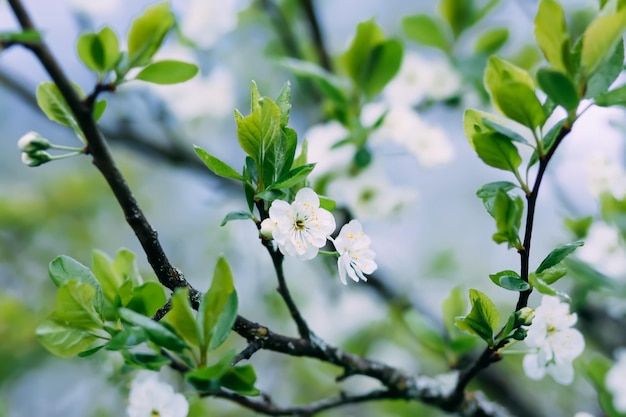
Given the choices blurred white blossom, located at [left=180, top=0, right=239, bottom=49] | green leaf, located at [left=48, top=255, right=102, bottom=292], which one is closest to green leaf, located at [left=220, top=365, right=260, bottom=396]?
green leaf, located at [left=48, top=255, right=102, bottom=292]

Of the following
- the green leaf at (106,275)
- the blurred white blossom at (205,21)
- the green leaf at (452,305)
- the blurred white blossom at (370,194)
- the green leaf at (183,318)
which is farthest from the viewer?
the blurred white blossom at (205,21)

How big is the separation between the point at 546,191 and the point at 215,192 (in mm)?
619

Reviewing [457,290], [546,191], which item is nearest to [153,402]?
[457,290]

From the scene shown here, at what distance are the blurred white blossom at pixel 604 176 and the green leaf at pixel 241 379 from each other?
61 centimetres

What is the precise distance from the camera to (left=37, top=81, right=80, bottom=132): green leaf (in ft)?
1.55

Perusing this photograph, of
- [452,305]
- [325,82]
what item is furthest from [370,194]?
[452,305]

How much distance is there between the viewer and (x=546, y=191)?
45.2 inches

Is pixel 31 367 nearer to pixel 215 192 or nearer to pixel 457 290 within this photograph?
pixel 215 192

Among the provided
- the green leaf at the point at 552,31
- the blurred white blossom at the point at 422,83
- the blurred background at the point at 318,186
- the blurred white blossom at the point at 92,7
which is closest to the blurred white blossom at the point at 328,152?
the blurred background at the point at 318,186

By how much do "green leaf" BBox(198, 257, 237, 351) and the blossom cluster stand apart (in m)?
0.05

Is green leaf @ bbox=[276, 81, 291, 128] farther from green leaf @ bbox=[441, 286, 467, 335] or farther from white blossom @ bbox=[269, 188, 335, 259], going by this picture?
green leaf @ bbox=[441, 286, 467, 335]

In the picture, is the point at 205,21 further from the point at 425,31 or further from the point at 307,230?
the point at 307,230

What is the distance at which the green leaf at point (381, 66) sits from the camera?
0.78 metres

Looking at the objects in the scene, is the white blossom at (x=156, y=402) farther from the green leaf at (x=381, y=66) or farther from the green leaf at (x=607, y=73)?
the green leaf at (x=381, y=66)
